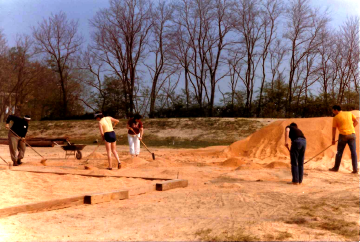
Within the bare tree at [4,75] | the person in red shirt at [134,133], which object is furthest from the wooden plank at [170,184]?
the bare tree at [4,75]

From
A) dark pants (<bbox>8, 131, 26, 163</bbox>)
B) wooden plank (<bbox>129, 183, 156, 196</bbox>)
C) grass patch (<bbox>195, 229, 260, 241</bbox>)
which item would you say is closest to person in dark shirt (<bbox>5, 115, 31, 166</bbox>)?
dark pants (<bbox>8, 131, 26, 163</bbox>)

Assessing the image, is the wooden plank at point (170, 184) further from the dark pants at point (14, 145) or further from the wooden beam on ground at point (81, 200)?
the dark pants at point (14, 145)

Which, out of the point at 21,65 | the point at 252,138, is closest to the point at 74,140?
the point at 21,65

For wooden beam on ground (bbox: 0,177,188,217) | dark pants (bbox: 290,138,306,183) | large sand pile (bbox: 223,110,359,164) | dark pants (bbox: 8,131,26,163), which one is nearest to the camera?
wooden beam on ground (bbox: 0,177,188,217)

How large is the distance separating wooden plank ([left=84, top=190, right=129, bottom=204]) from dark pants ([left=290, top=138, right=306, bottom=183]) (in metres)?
3.77

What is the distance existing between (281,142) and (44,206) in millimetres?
11833

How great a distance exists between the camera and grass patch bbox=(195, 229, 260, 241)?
429 centimetres

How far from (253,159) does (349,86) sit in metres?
25.0

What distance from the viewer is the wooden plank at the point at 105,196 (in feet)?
22.0

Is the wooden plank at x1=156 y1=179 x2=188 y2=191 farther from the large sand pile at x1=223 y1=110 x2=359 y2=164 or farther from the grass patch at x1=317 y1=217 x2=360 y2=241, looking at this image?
the large sand pile at x1=223 y1=110 x2=359 y2=164

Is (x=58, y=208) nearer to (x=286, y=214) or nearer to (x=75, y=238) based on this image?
(x=75, y=238)

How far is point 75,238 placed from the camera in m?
4.55

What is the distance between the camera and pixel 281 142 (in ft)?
53.7

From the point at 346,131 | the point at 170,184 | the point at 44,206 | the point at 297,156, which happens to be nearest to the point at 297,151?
the point at 297,156
